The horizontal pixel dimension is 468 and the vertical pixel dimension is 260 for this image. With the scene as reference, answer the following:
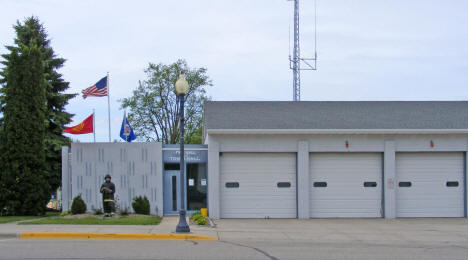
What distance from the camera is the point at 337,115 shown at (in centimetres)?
2305

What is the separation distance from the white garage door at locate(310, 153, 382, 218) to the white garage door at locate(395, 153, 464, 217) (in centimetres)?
100

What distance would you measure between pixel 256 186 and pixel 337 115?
199 inches

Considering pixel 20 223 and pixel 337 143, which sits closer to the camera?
pixel 20 223

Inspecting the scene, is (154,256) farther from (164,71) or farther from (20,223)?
(164,71)

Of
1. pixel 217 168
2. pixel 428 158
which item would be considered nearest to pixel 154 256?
pixel 217 168

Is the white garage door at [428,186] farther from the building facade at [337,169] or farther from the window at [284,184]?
the window at [284,184]

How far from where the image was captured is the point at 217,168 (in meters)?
20.9

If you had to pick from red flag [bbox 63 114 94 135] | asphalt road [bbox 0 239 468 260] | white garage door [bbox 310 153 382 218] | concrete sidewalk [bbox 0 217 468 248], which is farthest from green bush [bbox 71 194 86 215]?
white garage door [bbox 310 153 382 218]

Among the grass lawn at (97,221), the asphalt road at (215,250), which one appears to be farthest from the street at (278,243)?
the grass lawn at (97,221)

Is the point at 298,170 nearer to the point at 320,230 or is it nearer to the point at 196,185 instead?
the point at 320,230

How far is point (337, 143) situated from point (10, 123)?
13254 mm

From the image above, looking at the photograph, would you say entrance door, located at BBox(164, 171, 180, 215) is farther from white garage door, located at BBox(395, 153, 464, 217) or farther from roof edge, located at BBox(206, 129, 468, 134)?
white garage door, located at BBox(395, 153, 464, 217)

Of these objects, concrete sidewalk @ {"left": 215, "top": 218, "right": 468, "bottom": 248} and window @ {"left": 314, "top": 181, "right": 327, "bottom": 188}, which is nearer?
concrete sidewalk @ {"left": 215, "top": 218, "right": 468, "bottom": 248}

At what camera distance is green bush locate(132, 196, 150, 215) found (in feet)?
67.1
